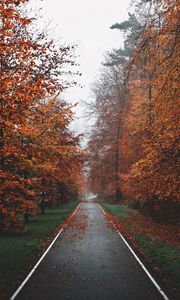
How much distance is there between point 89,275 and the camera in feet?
31.8

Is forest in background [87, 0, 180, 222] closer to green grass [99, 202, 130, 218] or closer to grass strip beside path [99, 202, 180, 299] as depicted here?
grass strip beside path [99, 202, 180, 299]

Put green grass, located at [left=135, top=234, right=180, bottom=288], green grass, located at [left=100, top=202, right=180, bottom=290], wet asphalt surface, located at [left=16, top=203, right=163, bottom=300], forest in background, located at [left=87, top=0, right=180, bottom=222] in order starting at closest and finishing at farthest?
wet asphalt surface, located at [left=16, top=203, right=163, bottom=300] → green grass, located at [left=100, top=202, right=180, bottom=290] → green grass, located at [left=135, top=234, right=180, bottom=288] → forest in background, located at [left=87, top=0, right=180, bottom=222]

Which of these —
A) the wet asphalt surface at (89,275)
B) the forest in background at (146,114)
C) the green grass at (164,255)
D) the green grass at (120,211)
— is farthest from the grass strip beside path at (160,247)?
the green grass at (120,211)

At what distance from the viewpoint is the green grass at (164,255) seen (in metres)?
9.79

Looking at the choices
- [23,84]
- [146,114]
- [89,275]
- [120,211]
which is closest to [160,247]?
[89,275]

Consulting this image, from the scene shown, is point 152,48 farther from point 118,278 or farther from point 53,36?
point 118,278

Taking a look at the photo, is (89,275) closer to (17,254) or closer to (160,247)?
(17,254)

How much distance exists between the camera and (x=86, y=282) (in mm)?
8992

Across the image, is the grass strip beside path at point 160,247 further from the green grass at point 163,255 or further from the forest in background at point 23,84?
the forest in background at point 23,84

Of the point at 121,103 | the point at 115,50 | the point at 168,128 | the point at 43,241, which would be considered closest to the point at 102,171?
the point at 121,103

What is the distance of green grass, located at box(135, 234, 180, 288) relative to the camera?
9.79 meters

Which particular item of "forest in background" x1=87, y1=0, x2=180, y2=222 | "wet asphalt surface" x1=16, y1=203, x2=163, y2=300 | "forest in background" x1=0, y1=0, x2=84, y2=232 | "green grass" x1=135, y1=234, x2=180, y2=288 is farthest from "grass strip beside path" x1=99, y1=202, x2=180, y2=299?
"forest in background" x1=0, y1=0, x2=84, y2=232

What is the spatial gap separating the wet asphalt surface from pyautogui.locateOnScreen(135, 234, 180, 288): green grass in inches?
30.1

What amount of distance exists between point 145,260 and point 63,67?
24.0ft
